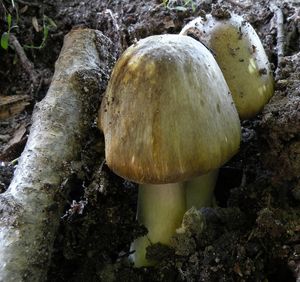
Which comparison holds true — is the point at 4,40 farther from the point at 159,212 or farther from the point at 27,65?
the point at 159,212

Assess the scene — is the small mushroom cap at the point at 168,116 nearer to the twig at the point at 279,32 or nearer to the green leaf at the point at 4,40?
the twig at the point at 279,32

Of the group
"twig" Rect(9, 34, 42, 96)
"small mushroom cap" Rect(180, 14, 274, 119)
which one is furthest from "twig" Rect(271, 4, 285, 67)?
"twig" Rect(9, 34, 42, 96)

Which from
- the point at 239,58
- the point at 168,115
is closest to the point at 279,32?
the point at 239,58

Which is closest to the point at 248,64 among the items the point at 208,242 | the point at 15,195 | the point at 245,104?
the point at 245,104

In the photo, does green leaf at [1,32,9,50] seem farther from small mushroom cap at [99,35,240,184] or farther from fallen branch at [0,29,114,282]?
small mushroom cap at [99,35,240,184]

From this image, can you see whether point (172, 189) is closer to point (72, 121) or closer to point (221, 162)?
point (221, 162)

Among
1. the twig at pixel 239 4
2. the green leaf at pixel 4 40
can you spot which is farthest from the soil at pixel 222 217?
the green leaf at pixel 4 40
